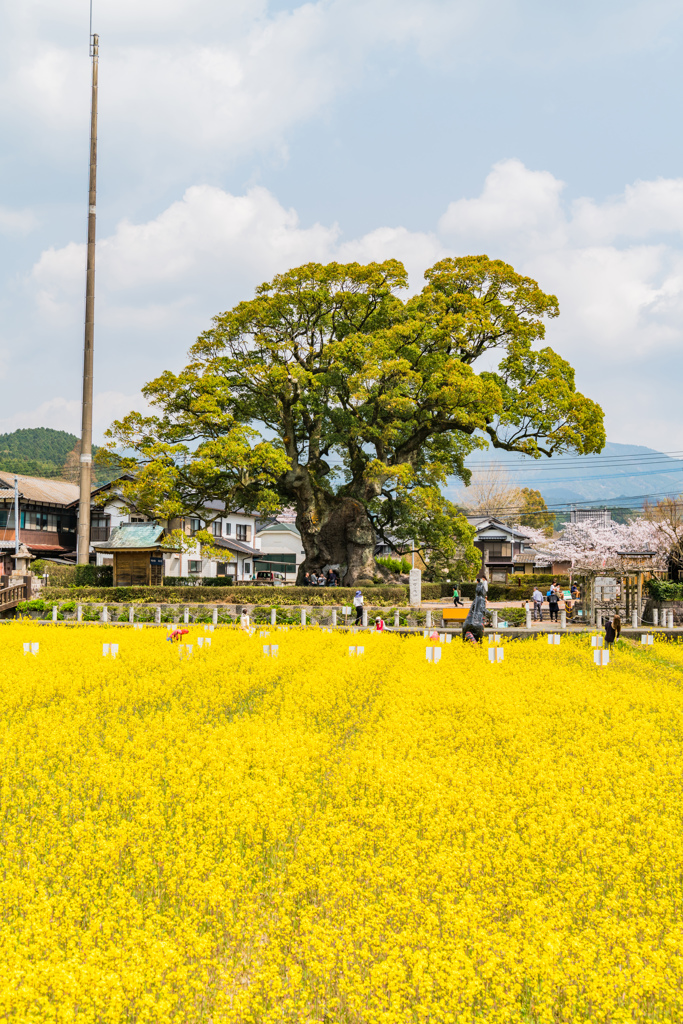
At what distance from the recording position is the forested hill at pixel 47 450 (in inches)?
3120

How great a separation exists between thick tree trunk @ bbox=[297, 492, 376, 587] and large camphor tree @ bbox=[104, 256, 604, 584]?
60 mm

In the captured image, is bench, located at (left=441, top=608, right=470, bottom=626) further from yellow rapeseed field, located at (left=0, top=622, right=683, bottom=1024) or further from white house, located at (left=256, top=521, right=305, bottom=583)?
white house, located at (left=256, top=521, right=305, bottom=583)

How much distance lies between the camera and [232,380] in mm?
33250

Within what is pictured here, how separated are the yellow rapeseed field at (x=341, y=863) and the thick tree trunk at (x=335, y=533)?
23.4 m

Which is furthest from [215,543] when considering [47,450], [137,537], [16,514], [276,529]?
[47,450]

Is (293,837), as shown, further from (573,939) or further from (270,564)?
(270,564)

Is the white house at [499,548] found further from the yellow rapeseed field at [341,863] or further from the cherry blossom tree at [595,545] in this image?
the yellow rapeseed field at [341,863]

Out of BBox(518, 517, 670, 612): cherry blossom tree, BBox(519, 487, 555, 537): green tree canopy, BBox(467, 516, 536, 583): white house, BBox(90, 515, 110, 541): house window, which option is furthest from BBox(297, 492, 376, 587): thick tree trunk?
BBox(519, 487, 555, 537): green tree canopy

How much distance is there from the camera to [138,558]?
32.5m

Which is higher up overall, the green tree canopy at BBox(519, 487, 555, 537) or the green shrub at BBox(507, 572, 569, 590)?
the green tree canopy at BBox(519, 487, 555, 537)

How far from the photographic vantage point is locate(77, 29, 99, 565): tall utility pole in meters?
33.1

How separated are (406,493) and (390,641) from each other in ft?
48.2

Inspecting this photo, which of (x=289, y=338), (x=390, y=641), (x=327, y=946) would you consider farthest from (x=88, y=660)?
(x=289, y=338)

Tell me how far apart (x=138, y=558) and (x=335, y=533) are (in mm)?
9751
